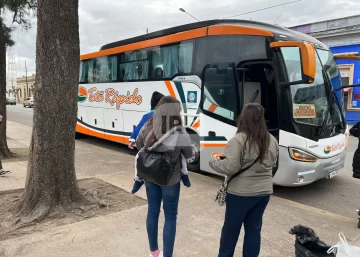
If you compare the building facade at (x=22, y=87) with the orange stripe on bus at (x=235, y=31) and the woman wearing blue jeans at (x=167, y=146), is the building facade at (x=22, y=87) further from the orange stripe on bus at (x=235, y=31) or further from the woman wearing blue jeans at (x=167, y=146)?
the woman wearing blue jeans at (x=167, y=146)

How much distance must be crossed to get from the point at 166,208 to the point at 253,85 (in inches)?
145

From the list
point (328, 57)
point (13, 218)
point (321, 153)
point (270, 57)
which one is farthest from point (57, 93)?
point (328, 57)

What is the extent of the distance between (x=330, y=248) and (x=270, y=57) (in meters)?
3.67

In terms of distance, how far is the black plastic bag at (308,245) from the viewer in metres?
2.60

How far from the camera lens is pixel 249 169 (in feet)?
8.71

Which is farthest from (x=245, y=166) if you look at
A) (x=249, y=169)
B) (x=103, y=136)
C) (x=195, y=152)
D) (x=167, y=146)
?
(x=103, y=136)

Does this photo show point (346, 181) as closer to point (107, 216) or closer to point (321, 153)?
point (321, 153)

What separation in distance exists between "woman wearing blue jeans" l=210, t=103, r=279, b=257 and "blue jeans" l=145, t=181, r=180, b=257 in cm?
49

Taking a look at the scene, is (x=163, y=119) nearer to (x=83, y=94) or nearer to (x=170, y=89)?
(x=170, y=89)

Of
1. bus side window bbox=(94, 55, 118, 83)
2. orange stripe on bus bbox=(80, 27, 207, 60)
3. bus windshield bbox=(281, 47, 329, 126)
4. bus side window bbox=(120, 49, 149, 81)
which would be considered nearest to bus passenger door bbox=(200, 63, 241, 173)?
orange stripe on bus bbox=(80, 27, 207, 60)

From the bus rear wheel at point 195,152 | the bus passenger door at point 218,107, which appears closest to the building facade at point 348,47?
the bus rear wheel at point 195,152

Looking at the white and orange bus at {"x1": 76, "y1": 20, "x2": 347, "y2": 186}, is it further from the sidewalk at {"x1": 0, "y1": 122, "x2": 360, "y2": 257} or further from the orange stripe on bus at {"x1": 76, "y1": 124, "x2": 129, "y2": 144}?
the orange stripe on bus at {"x1": 76, "y1": 124, "x2": 129, "y2": 144}

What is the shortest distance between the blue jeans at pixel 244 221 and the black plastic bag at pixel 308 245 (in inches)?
13.3

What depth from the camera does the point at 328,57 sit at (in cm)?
622
